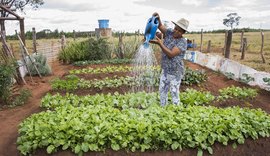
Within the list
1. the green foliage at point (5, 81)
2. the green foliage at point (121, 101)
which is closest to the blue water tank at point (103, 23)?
the green foliage at point (5, 81)

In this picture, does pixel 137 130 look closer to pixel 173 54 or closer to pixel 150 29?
pixel 173 54

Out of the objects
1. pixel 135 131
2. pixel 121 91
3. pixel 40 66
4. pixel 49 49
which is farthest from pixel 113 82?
pixel 49 49

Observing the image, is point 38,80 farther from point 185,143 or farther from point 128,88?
point 185,143

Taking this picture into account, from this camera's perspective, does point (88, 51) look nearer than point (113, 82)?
No

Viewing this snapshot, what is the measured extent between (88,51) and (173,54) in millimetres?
8835

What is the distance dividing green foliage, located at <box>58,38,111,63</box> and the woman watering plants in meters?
8.20

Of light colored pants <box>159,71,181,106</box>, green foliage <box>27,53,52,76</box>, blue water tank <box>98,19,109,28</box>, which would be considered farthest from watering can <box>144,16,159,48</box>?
blue water tank <box>98,19,109,28</box>

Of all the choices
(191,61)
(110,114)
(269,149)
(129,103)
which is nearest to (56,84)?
(129,103)

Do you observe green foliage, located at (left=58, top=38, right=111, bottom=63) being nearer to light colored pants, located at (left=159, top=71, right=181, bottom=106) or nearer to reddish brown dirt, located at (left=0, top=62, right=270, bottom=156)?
reddish brown dirt, located at (left=0, top=62, right=270, bottom=156)

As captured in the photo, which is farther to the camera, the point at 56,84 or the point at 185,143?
the point at 56,84

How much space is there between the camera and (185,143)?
3.76m

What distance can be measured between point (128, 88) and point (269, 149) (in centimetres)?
395

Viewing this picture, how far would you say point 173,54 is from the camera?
14.1 feet

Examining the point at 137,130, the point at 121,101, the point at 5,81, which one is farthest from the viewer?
the point at 5,81
